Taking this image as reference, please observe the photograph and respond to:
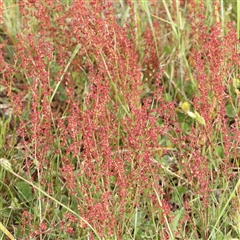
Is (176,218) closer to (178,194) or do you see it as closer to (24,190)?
(178,194)

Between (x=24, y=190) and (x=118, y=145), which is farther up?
(x=118, y=145)

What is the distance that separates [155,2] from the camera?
10.1ft

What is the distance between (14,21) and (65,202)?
1.19 metres

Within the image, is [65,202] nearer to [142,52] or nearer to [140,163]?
[140,163]

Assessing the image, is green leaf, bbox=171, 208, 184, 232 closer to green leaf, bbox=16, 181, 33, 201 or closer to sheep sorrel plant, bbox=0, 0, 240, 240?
sheep sorrel plant, bbox=0, 0, 240, 240

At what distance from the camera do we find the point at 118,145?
2.34 m

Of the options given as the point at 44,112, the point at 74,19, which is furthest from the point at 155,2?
the point at 44,112

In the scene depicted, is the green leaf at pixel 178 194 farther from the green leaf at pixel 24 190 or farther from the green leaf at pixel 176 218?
the green leaf at pixel 24 190

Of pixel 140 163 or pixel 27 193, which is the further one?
pixel 27 193

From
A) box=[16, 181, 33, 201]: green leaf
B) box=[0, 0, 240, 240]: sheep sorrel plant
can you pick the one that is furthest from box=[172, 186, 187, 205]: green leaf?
box=[16, 181, 33, 201]: green leaf

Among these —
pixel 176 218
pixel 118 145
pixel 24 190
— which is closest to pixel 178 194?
pixel 176 218

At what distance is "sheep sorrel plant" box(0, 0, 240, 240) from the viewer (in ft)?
6.89

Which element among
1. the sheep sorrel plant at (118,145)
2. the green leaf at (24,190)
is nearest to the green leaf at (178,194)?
the sheep sorrel plant at (118,145)

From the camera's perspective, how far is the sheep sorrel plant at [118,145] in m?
2.10
